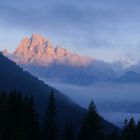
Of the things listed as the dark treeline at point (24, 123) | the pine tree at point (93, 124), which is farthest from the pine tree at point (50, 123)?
the pine tree at point (93, 124)

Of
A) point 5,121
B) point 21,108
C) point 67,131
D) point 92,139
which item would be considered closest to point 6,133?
point 5,121

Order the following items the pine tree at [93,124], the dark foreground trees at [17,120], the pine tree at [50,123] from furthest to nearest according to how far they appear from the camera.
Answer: the pine tree at [50,123]
the pine tree at [93,124]
the dark foreground trees at [17,120]

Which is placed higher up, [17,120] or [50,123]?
[50,123]

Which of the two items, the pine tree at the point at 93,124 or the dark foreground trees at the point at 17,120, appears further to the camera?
the pine tree at the point at 93,124

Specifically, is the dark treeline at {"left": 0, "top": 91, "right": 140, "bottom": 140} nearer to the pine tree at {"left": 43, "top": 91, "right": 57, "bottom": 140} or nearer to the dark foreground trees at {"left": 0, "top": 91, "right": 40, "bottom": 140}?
the dark foreground trees at {"left": 0, "top": 91, "right": 40, "bottom": 140}

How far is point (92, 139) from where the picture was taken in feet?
257

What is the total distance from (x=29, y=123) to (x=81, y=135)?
766 centimetres

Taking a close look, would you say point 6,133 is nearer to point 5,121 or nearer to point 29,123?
point 5,121

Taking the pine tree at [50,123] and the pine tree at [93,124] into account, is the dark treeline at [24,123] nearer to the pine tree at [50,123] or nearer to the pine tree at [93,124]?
the pine tree at [93,124]

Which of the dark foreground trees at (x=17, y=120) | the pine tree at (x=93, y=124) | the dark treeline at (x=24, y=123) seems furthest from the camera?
the pine tree at (x=93, y=124)

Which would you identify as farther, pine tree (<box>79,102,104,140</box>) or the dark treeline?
pine tree (<box>79,102,104,140</box>)

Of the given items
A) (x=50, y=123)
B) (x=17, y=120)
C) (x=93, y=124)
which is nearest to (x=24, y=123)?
(x=17, y=120)

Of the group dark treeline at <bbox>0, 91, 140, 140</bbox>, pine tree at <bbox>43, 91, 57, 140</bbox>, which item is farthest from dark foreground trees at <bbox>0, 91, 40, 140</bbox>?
pine tree at <bbox>43, 91, 57, 140</bbox>

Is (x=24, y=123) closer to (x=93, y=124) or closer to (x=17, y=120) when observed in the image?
(x=17, y=120)
